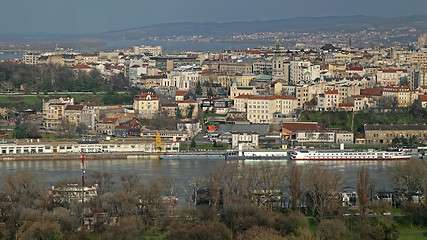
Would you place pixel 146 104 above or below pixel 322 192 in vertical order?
above

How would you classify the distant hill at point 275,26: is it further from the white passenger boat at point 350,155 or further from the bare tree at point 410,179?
the bare tree at point 410,179

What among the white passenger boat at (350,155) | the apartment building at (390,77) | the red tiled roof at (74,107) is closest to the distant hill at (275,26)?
the apartment building at (390,77)

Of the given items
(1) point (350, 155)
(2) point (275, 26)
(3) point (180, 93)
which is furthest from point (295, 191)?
(2) point (275, 26)

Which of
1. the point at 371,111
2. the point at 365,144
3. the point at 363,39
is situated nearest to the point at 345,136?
the point at 365,144

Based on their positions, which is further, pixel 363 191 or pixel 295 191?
pixel 295 191

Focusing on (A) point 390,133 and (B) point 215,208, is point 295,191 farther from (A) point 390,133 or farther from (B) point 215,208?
(A) point 390,133

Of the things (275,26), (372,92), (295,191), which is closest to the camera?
(295,191)

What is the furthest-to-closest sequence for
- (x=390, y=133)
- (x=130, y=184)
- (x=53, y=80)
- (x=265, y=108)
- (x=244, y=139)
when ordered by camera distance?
(x=53, y=80)
(x=265, y=108)
(x=390, y=133)
(x=244, y=139)
(x=130, y=184)

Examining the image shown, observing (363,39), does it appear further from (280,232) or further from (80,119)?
(280,232)
